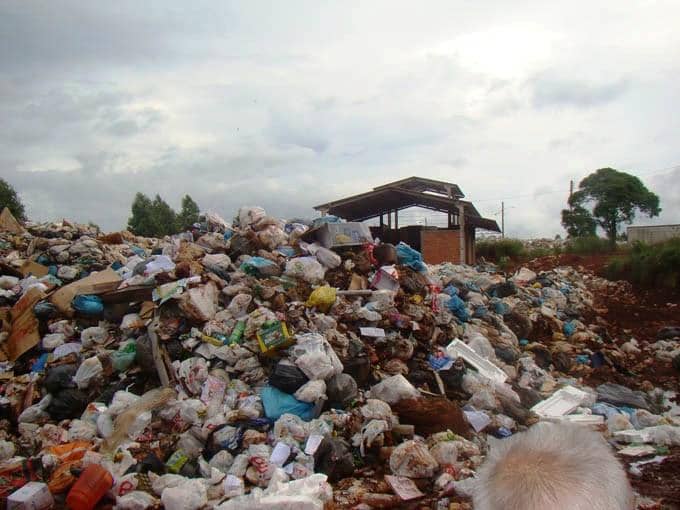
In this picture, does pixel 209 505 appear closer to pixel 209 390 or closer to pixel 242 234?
→ pixel 209 390

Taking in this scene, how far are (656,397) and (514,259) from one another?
42.4 ft

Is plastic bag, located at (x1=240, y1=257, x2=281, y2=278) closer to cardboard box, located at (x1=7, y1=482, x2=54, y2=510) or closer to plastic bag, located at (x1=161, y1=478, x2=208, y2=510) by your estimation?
plastic bag, located at (x1=161, y1=478, x2=208, y2=510)

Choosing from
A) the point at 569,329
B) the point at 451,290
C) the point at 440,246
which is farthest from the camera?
the point at 440,246

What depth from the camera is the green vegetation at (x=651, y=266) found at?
1145 cm

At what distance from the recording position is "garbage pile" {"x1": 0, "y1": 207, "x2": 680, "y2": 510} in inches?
134

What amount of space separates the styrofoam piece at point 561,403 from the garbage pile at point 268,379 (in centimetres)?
3

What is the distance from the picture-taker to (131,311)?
5441 millimetres

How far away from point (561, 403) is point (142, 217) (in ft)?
63.3

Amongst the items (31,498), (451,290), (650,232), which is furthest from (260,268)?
(650,232)

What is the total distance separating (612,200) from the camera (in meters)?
22.7

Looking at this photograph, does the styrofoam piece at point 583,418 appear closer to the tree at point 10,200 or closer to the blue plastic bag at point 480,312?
the blue plastic bag at point 480,312

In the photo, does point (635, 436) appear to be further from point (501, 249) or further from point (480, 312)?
point (501, 249)

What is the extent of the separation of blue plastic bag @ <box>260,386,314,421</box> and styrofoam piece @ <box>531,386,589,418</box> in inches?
89.4

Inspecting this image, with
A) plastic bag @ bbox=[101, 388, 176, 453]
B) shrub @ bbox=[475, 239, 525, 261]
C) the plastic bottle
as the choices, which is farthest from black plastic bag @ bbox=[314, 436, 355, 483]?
shrub @ bbox=[475, 239, 525, 261]
